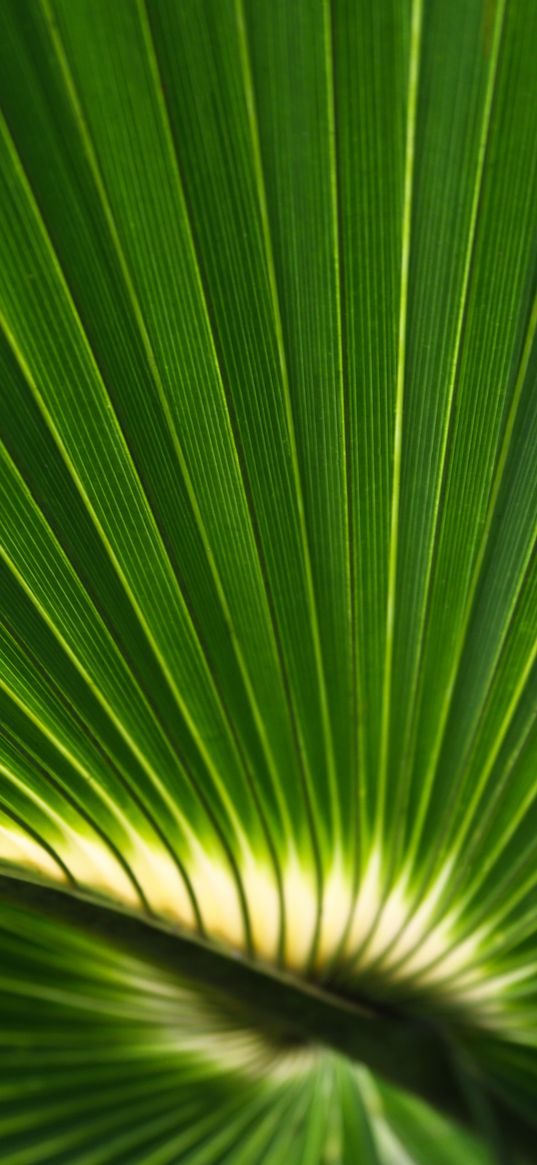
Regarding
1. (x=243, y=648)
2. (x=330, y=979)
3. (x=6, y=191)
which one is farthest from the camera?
(x=330, y=979)

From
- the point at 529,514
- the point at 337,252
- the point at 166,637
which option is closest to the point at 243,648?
the point at 166,637

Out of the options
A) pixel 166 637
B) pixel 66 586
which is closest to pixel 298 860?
pixel 166 637

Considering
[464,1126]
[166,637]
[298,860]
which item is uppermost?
[166,637]

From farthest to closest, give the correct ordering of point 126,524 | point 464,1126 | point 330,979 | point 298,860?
point 330,979
point 298,860
point 464,1126
point 126,524

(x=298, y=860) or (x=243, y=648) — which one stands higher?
(x=243, y=648)

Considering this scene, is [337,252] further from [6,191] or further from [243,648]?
[243,648]

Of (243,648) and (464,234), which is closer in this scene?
(464,234)

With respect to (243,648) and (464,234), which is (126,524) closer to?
(243,648)
